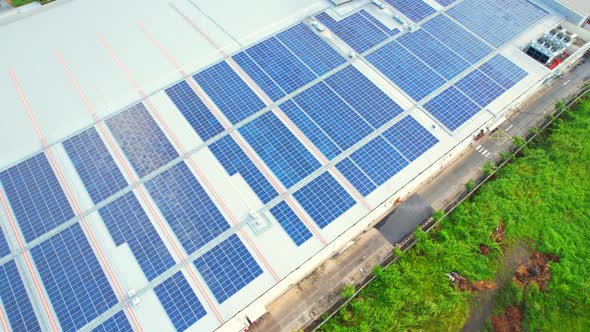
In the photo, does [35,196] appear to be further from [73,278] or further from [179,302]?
[179,302]

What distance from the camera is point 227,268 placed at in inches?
1351

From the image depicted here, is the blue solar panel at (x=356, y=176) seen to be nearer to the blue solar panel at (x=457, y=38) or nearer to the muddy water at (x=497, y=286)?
the muddy water at (x=497, y=286)

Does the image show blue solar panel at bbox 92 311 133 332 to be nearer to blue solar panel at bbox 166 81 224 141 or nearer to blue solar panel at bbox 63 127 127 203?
blue solar panel at bbox 63 127 127 203

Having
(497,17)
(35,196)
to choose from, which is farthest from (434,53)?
(35,196)

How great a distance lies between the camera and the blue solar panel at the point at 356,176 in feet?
126

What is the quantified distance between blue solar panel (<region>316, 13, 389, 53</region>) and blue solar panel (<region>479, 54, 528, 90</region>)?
13.3 meters

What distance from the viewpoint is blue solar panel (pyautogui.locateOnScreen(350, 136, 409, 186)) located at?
129 feet

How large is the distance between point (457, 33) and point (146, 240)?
45.9 meters

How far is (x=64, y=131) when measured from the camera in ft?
139

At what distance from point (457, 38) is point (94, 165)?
46.8m

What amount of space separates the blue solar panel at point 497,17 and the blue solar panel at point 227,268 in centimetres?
4167

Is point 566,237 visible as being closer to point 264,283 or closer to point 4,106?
point 264,283

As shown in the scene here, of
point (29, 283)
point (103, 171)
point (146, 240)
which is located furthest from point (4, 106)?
point (146, 240)

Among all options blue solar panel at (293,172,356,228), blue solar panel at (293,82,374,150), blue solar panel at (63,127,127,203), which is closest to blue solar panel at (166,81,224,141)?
blue solar panel at (63,127,127,203)
